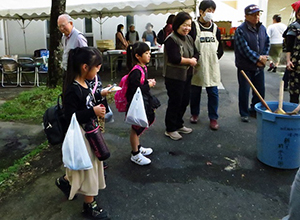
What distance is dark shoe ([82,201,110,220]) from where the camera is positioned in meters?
2.45

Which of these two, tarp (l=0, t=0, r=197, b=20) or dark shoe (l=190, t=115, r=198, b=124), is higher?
tarp (l=0, t=0, r=197, b=20)

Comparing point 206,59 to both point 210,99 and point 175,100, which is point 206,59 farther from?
point 175,100

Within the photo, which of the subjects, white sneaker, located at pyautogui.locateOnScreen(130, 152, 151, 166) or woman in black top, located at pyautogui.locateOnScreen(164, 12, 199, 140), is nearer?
white sneaker, located at pyautogui.locateOnScreen(130, 152, 151, 166)

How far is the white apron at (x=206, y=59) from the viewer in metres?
4.31

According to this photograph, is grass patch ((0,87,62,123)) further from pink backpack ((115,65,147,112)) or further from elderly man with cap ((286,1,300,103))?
elderly man with cap ((286,1,300,103))

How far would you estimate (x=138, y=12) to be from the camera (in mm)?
10805

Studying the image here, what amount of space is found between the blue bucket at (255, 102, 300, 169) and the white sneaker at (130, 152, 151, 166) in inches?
54.4

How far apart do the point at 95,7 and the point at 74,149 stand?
9043 millimetres

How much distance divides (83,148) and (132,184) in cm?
108

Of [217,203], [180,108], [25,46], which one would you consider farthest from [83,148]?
[25,46]

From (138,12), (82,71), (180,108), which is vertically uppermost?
(138,12)

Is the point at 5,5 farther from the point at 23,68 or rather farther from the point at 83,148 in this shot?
the point at 83,148

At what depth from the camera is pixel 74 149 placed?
2.12 m

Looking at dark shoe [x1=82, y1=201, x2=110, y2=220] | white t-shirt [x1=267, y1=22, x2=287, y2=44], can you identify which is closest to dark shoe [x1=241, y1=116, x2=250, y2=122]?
dark shoe [x1=82, y1=201, x2=110, y2=220]
